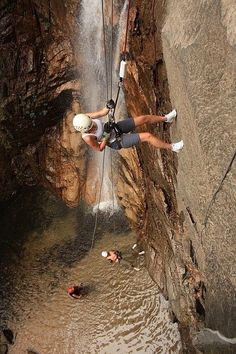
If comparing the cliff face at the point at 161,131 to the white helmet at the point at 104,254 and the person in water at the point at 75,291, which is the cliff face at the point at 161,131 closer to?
the white helmet at the point at 104,254

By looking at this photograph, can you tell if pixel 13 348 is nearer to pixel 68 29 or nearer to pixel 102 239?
pixel 102 239

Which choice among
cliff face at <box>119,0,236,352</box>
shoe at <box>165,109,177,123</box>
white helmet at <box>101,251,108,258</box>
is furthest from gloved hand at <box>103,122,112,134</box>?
white helmet at <box>101,251,108,258</box>

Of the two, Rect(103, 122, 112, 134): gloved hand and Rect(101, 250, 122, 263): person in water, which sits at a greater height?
Rect(103, 122, 112, 134): gloved hand

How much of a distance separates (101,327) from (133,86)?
4.66 meters

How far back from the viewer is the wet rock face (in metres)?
9.32

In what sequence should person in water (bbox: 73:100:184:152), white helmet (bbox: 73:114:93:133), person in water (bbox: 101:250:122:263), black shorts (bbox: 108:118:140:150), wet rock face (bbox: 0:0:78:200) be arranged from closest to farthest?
white helmet (bbox: 73:114:93:133) < person in water (bbox: 73:100:184:152) < black shorts (bbox: 108:118:140:150) < person in water (bbox: 101:250:122:263) < wet rock face (bbox: 0:0:78:200)

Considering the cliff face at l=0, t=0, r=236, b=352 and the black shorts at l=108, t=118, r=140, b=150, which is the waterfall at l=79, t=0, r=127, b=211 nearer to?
the cliff face at l=0, t=0, r=236, b=352

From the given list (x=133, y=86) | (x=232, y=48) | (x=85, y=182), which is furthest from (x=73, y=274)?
(x=232, y=48)

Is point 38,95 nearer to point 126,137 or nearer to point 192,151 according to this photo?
point 126,137

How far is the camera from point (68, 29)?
941 centimetres

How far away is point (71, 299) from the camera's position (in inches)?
334

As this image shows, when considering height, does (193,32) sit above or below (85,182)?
above

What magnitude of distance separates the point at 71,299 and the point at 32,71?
5511 millimetres

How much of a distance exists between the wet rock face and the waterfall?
27 centimetres
